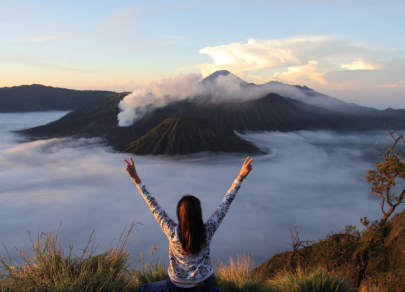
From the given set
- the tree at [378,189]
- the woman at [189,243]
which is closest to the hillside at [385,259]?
the tree at [378,189]

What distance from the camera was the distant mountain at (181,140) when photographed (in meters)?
70.4

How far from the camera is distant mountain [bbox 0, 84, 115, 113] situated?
174m

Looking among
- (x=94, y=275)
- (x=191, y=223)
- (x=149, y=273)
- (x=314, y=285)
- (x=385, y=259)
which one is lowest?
(x=385, y=259)

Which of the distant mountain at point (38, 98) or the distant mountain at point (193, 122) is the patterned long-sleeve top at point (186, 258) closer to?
the distant mountain at point (193, 122)

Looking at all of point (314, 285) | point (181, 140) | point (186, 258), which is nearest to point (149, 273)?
point (186, 258)

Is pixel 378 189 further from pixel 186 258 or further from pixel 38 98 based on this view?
pixel 38 98

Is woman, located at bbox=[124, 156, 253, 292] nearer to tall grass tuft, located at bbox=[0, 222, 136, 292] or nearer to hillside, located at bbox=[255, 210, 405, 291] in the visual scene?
tall grass tuft, located at bbox=[0, 222, 136, 292]

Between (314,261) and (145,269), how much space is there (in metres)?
18.4

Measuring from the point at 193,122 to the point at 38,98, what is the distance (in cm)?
16560

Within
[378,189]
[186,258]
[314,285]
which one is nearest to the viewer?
[186,258]

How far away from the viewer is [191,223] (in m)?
2.11

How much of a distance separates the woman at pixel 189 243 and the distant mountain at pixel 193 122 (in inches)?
2629

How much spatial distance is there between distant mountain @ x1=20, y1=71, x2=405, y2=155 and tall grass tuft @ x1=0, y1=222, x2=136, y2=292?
6577 cm

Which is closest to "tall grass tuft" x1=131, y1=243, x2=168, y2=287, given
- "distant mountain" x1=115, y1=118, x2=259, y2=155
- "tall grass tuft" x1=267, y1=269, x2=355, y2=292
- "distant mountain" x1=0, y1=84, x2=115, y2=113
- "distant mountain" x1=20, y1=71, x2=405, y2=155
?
"tall grass tuft" x1=267, y1=269, x2=355, y2=292
